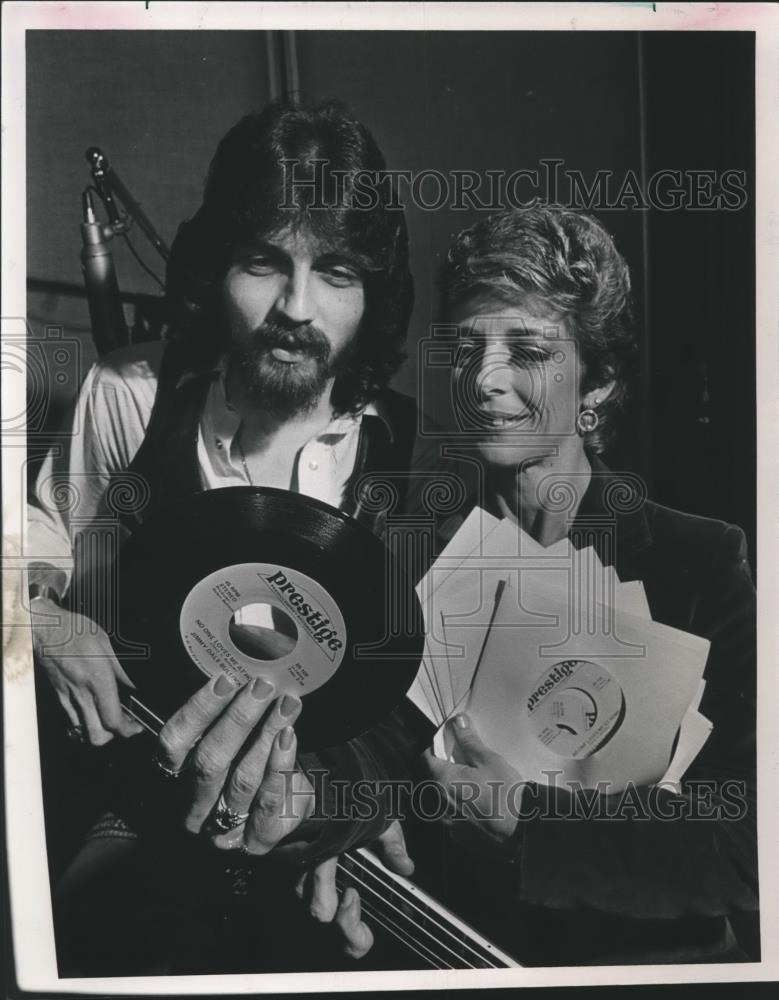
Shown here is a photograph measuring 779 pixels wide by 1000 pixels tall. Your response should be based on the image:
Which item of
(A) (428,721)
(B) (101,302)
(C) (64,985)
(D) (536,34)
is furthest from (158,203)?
(C) (64,985)

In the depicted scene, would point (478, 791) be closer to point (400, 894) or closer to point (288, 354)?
point (400, 894)

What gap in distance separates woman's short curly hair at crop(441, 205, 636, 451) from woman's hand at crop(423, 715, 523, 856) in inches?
26.8

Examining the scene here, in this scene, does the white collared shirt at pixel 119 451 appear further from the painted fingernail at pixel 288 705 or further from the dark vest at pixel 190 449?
the painted fingernail at pixel 288 705

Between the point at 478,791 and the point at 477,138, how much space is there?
132 centimetres

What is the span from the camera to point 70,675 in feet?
6.64

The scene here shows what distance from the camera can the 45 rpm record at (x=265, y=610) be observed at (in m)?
2.00

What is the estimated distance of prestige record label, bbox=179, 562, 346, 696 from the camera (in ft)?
6.57

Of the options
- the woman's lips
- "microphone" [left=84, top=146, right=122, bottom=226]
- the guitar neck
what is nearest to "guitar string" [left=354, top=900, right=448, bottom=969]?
the guitar neck

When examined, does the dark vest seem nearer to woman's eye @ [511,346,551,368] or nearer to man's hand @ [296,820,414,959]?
woman's eye @ [511,346,551,368]

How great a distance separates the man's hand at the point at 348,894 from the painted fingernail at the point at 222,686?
407 millimetres

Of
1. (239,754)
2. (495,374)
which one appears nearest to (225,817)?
(239,754)

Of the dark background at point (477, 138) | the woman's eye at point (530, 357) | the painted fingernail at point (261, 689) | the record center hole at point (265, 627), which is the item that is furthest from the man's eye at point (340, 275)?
the painted fingernail at point (261, 689)

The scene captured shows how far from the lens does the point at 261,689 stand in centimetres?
200

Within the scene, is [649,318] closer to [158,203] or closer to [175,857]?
[158,203]
